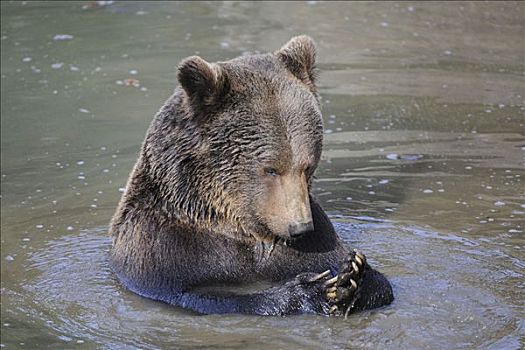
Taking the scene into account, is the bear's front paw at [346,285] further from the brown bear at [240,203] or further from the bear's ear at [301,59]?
the bear's ear at [301,59]

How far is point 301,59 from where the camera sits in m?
6.86

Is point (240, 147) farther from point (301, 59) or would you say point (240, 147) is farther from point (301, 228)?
point (301, 59)

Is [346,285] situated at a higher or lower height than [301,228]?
lower

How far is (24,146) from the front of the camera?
10953 millimetres

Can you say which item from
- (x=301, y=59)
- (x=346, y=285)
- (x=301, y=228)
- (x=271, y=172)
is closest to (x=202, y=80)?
(x=271, y=172)

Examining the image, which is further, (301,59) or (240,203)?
(301,59)

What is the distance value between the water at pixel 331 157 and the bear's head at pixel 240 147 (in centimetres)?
66

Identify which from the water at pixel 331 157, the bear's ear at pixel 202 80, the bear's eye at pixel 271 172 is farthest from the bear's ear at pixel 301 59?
the water at pixel 331 157

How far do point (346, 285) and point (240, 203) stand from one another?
0.79m

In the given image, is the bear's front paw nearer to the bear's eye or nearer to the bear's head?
the bear's head

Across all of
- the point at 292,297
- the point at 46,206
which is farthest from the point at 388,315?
the point at 46,206

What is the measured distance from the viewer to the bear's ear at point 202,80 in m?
6.34

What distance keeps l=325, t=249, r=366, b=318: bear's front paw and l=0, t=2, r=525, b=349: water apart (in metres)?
0.09

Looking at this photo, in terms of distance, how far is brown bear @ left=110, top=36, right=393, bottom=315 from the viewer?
625cm
